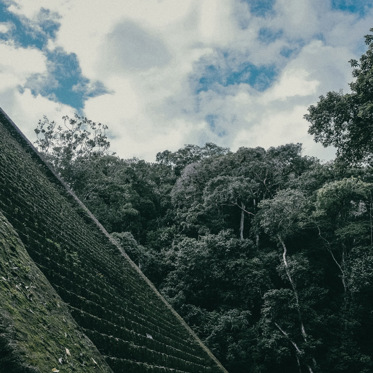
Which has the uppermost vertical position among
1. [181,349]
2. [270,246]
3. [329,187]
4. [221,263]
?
[329,187]

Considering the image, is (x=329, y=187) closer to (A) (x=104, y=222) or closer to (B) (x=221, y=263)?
(B) (x=221, y=263)

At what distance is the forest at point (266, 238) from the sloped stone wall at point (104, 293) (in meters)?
7.53

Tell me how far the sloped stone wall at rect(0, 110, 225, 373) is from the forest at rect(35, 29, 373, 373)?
7534 millimetres

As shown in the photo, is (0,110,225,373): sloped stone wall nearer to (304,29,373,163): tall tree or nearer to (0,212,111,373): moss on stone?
(0,212,111,373): moss on stone

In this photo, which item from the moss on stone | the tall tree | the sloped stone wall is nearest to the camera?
the moss on stone

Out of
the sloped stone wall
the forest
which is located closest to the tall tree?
the forest

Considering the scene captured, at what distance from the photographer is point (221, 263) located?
19.5m

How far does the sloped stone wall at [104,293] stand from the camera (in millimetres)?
2961

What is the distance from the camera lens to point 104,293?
13.1ft

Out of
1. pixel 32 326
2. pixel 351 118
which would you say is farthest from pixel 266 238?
pixel 32 326

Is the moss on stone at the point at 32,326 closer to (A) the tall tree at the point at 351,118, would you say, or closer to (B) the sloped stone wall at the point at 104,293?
(B) the sloped stone wall at the point at 104,293

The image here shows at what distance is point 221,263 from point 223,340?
16.5ft

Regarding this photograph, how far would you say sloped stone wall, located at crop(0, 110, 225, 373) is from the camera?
9.71 ft

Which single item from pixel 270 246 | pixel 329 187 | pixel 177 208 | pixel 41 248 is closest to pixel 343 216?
pixel 329 187
